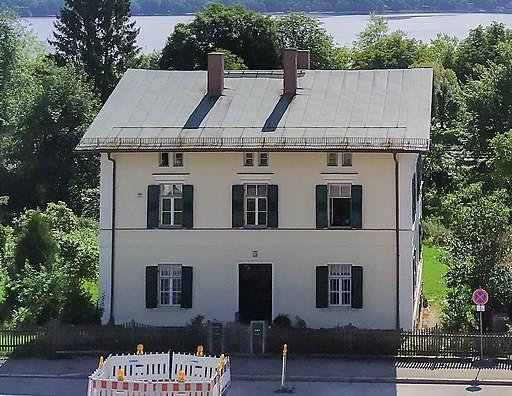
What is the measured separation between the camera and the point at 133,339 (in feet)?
109

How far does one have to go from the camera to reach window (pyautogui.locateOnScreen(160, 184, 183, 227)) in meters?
35.8

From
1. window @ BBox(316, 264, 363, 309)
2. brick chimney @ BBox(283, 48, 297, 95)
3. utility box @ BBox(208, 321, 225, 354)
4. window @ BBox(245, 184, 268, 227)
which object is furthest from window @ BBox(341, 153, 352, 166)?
utility box @ BBox(208, 321, 225, 354)

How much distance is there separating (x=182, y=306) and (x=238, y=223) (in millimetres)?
3148

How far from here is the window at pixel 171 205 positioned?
35.8 metres

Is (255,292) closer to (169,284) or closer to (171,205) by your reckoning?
(169,284)

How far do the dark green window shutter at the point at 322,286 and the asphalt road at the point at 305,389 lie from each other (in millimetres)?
5335

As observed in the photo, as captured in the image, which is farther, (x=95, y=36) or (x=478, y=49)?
(x=478, y=49)

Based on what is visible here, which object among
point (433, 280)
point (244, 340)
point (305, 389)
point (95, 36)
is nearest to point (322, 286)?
point (244, 340)

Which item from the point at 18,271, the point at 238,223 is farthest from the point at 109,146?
the point at 18,271

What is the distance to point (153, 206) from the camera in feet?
117

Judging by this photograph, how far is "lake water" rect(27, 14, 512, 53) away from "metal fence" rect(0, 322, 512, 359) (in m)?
91.9

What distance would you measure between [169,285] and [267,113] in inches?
253

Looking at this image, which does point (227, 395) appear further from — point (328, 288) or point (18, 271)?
point (18, 271)

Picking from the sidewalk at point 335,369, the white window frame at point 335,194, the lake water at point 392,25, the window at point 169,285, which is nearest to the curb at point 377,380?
the sidewalk at point 335,369
